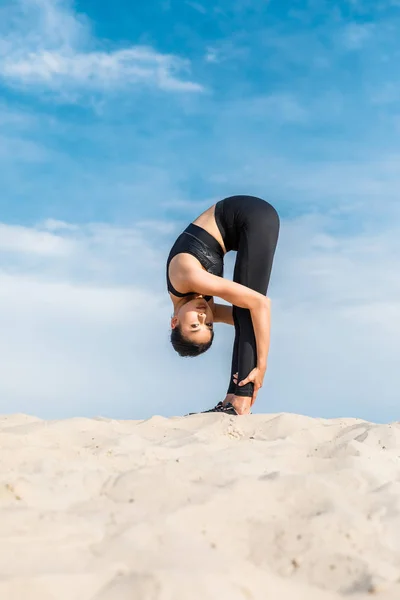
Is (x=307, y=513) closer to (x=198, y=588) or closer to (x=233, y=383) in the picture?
(x=198, y=588)

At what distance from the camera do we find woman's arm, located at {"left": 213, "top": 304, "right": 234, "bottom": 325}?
476 centimetres

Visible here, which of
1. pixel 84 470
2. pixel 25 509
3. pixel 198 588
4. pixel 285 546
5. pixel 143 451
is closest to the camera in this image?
pixel 198 588

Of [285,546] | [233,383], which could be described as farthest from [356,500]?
[233,383]

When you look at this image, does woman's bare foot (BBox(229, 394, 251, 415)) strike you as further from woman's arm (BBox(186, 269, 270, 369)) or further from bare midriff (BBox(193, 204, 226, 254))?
bare midriff (BBox(193, 204, 226, 254))

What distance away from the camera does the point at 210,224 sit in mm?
4582

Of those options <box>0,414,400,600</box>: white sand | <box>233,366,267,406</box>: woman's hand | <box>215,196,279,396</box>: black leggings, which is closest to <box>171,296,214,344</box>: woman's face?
<box>215,196,279,396</box>: black leggings

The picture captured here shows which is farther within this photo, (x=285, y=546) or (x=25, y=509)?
(x=25, y=509)

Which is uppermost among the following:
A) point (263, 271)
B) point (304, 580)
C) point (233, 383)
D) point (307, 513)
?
point (263, 271)

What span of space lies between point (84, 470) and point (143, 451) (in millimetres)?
351

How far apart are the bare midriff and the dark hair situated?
0.71 metres

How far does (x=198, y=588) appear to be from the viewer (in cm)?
167

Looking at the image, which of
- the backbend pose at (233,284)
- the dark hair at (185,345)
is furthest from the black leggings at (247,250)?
the dark hair at (185,345)

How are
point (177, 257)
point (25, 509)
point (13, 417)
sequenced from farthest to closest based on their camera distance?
point (177, 257), point (13, 417), point (25, 509)

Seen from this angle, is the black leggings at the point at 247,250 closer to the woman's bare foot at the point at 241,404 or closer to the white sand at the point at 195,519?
the woman's bare foot at the point at 241,404
